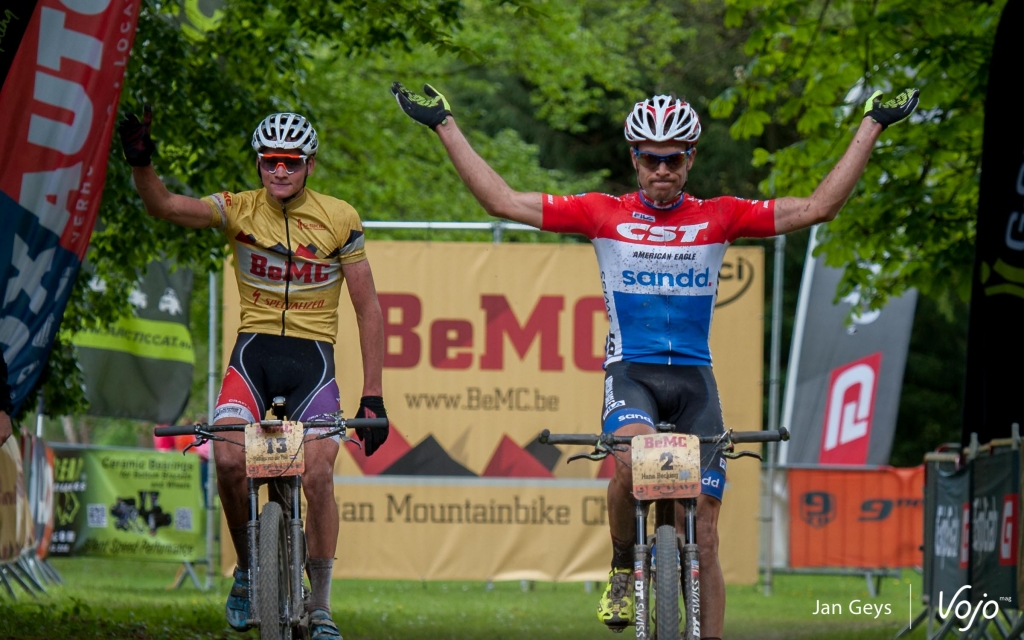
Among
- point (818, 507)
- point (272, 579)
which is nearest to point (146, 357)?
point (818, 507)

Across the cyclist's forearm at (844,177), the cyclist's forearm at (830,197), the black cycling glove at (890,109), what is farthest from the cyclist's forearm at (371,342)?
the black cycling glove at (890,109)

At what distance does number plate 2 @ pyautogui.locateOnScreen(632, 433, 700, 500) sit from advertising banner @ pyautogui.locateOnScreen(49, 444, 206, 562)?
1228 centimetres

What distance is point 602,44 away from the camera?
32.3 meters

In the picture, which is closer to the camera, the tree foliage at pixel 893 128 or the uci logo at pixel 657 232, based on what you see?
the uci logo at pixel 657 232

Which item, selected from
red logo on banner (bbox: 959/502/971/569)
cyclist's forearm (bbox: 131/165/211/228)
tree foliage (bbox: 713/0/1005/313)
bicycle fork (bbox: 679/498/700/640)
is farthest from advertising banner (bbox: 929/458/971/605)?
cyclist's forearm (bbox: 131/165/211/228)

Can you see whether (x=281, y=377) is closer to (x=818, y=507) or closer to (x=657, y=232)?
(x=657, y=232)

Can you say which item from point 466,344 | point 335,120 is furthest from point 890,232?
point 335,120

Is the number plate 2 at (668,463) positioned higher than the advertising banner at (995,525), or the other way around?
the number plate 2 at (668,463)

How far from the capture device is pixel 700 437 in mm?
6578

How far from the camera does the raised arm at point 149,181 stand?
709 centimetres

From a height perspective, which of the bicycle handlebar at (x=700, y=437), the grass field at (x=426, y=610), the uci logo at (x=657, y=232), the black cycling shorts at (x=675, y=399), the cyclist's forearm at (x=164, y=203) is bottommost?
the grass field at (x=426, y=610)

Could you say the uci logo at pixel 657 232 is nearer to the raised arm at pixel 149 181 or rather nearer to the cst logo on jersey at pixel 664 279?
the cst logo on jersey at pixel 664 279

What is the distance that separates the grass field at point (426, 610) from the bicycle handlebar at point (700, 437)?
14.7ft

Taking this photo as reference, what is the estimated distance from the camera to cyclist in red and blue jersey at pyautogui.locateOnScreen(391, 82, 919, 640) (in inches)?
278
